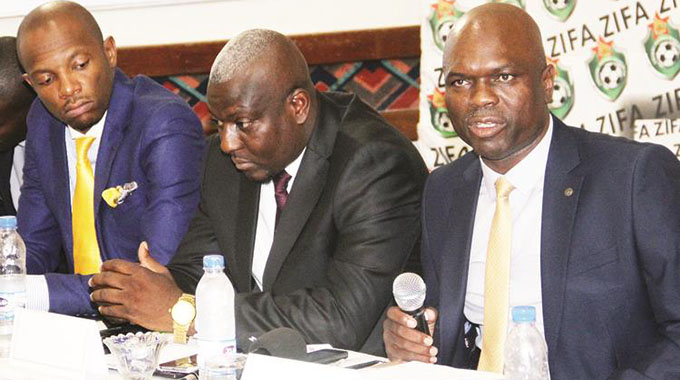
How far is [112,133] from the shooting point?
3406mm

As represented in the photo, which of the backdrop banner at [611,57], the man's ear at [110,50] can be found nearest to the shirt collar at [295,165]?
the man's ear at [110,50]

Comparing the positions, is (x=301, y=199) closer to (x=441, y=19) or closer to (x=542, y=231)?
(x=542, y=231)

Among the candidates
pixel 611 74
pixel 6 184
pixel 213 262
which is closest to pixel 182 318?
pixel 213 262

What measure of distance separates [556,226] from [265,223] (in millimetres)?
930

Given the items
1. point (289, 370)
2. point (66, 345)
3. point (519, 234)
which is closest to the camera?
point (289, 370)

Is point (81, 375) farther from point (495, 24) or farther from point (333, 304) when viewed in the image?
point (495, 24)

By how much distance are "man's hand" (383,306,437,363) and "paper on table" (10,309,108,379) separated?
626mm

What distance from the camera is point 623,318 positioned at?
227 centimetres

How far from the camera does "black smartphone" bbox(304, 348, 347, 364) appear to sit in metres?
2.18

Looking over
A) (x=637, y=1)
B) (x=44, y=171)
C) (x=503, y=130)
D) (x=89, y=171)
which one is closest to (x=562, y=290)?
(x=503, y=130)

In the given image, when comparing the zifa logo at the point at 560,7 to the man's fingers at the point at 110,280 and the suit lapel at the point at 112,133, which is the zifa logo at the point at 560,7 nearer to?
the suit lapel at the point at 112,133

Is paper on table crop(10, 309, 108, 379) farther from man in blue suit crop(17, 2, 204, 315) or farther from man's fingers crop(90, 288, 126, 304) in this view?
man in blue suit crop(17, 2, 204, 315)

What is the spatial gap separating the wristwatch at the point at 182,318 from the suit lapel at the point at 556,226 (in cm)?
81

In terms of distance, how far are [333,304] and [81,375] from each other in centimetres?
78
